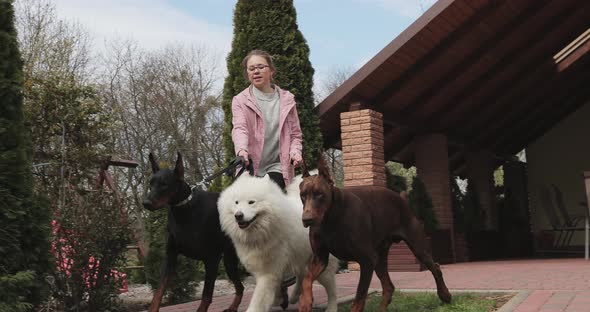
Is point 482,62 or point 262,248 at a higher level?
point 482,62

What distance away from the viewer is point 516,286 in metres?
6.48

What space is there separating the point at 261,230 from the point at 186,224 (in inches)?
25.1

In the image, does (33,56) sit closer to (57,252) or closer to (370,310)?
(57,252)

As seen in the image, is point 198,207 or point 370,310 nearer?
point 198,207

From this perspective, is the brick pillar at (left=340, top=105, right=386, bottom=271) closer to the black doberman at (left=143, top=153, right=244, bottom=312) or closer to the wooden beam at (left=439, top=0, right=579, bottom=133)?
the wooden beam at (left=439, top=0, right=579, bottom=133)

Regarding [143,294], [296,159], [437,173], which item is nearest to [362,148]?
[437,173]

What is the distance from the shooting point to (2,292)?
3971mm

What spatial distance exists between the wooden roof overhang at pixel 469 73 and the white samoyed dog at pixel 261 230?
527 cm

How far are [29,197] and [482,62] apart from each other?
852 centimetres

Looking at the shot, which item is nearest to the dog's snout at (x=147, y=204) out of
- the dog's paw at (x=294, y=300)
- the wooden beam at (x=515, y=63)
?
the dog's paw at (x=294, y=300)

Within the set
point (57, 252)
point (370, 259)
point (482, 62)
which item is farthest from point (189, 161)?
point (370, 259)

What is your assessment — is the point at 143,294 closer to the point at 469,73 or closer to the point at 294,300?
the point at 294,300

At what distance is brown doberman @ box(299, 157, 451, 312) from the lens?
3.84 meters

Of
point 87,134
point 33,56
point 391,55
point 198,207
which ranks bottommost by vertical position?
point 198,207
